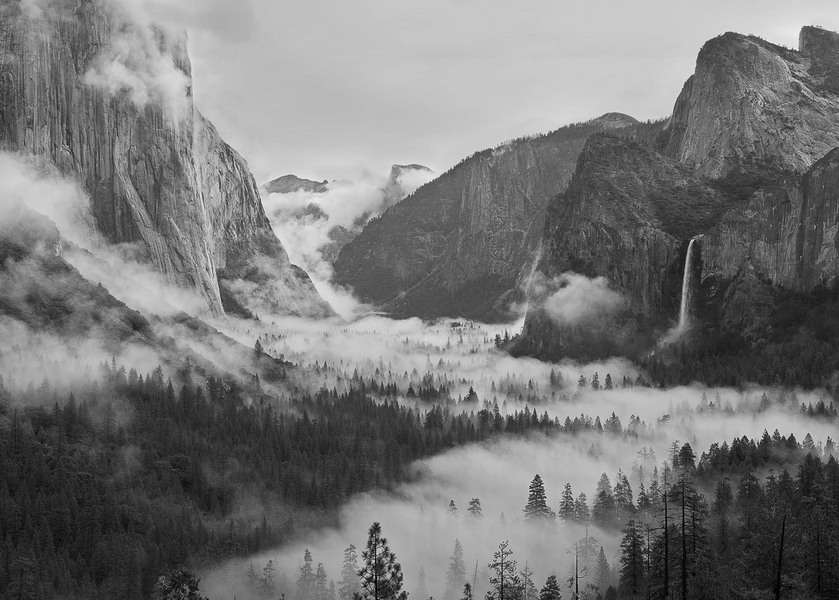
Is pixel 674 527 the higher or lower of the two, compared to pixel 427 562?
higher

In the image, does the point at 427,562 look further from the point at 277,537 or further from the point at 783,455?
the point at 783,455

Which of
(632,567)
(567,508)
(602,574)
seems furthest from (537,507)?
(632,567)

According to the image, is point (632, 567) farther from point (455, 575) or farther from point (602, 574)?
point (455, 575)

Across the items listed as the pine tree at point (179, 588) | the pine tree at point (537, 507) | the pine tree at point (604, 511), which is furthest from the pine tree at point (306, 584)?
the pine tree at point (179, 588)

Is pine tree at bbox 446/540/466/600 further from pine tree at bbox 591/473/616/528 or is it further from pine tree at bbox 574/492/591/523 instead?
pine tree at bbox 591/473/616/528

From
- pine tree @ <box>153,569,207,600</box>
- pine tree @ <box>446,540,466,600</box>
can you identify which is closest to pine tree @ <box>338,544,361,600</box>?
pine tree @ <box>446,540,466,600</box>

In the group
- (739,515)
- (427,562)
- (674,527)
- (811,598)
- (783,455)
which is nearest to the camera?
(811,598)

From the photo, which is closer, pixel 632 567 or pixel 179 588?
pixel 179 588

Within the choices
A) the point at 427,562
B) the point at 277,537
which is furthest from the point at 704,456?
the point at 277,537

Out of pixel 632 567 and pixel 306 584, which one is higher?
pixel 632 567
